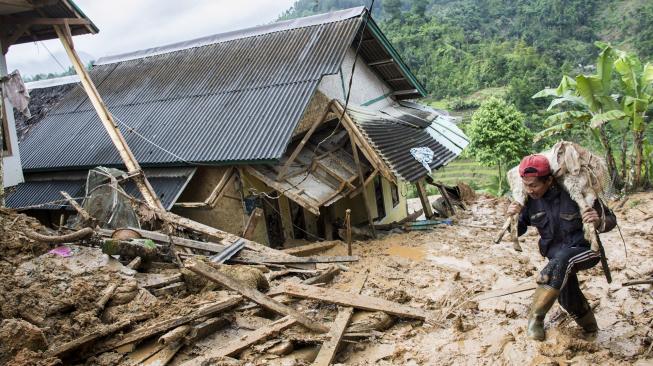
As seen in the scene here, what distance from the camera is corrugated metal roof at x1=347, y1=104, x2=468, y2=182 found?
10.4 metres

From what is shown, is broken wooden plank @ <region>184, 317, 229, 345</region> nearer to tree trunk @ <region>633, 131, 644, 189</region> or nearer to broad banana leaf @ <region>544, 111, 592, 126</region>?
broad banana leaf @ <region>544, 111, 592, 126</region>

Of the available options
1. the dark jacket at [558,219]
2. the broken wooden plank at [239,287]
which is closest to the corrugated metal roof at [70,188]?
the broken wooden plank at [239,287]

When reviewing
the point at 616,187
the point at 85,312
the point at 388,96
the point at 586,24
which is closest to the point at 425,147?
the point at 388,96

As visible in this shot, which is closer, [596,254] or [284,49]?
[596,254]

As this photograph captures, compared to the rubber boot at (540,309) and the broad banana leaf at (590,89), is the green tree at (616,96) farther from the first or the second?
the rubber boot at (540,309)

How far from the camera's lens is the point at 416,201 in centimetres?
2359

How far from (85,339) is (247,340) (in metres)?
1.34

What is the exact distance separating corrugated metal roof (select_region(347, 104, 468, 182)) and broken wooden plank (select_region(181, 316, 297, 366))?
5.98m

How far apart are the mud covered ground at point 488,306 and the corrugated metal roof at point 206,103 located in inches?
132

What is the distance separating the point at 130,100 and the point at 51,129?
2.48 meters

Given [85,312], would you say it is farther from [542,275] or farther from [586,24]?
[586,24]

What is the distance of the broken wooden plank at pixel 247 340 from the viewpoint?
12.8 feet

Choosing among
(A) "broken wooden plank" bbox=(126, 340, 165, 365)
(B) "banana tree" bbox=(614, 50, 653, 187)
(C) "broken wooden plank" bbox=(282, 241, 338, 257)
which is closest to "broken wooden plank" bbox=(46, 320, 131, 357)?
(A) "broken wooden plank" bbox=(126, 340, 165, 365)

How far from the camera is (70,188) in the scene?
449 inches
